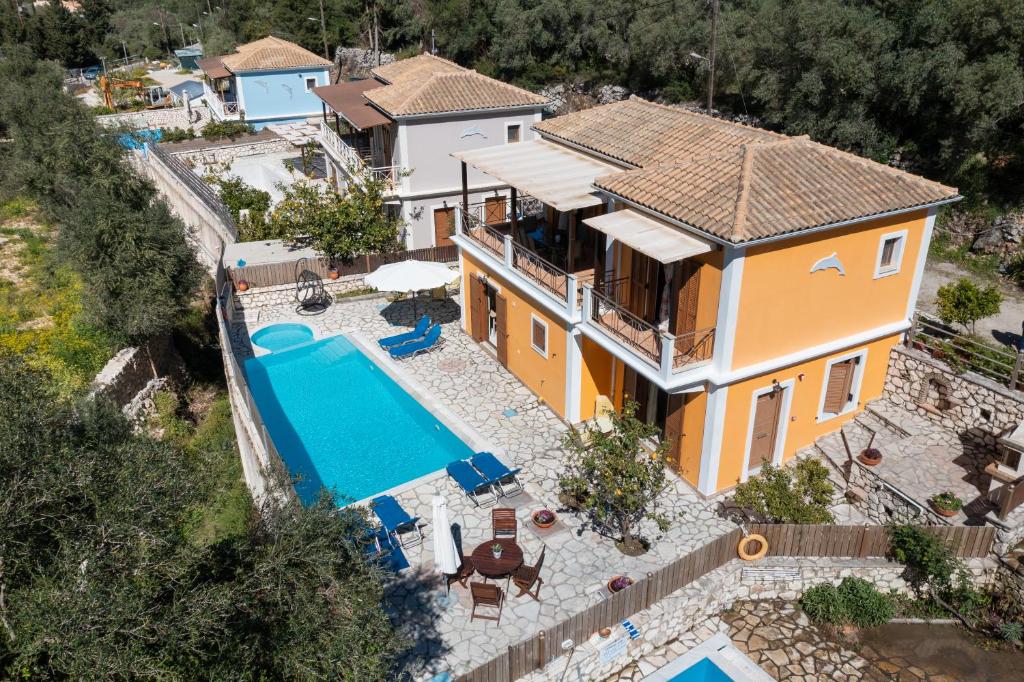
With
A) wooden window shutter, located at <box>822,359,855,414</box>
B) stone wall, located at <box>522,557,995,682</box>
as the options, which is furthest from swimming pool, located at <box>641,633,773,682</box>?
wooden window shutter, located at <box>822,359,855,414</box>

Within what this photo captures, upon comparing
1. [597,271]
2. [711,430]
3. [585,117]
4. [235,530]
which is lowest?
[235,530]

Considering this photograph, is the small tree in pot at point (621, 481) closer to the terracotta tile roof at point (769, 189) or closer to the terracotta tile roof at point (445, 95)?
the terracotta tile roof at point (769, 189)

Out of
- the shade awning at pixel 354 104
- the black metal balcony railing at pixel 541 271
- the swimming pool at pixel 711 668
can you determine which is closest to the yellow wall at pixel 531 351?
the black metal balcony railing at pixel 541 271

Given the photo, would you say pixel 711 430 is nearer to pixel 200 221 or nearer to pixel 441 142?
pixel 441 142

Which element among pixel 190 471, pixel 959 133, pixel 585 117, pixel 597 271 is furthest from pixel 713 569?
pixel 959 133

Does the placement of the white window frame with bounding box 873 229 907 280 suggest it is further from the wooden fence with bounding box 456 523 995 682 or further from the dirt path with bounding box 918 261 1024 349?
the wooden fence with bounding box 456 523 995 682

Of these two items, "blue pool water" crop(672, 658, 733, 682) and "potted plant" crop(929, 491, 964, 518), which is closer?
"blue pool water" crop(672, 658, 733, 682)

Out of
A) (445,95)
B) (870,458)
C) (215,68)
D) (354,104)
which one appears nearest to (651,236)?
(870,458)
